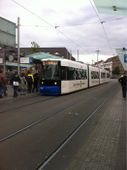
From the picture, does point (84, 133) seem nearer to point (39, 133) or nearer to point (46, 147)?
point (39, 133)

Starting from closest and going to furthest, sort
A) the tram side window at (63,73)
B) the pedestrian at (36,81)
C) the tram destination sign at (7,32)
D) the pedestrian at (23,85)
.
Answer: the pedestrian at (23,85) → the tram side window at (63,73) → the pedestrian at (36,81) → the tram destination sign at (7,32)

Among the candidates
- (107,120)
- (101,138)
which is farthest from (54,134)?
(107,120)

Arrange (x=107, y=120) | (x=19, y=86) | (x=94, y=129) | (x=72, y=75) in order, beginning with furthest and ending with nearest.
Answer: (x=72, y=75) → (x=19, y=86) → (x=107, y=120) → (x=94, y=129)

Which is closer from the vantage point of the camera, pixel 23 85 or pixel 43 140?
pixel 43 140

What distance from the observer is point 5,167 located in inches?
290

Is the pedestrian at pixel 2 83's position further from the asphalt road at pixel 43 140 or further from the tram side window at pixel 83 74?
the tram side window at pixel 83 74

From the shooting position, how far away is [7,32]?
36.8 m

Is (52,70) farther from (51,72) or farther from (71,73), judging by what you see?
(71,73)

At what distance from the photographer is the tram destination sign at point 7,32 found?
36.4 m

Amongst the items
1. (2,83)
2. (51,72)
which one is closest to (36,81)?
(51,72)

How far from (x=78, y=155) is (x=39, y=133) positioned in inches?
128

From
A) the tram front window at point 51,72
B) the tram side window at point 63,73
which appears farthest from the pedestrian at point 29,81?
the tram side window at point 63,73

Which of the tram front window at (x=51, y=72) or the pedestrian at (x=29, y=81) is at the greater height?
the tram front window at (x=51, y=72)

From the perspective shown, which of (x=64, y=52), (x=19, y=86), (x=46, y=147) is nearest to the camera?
(x=46, y=147)
